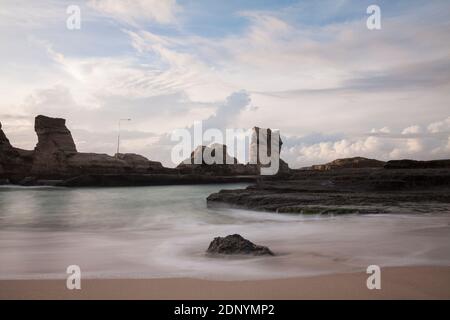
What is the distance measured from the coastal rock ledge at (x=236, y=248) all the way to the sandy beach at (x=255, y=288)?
1512 millimetres

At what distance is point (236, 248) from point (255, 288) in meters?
1.89

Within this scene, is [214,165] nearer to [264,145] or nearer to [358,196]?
[264,145]

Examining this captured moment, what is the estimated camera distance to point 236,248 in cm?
649

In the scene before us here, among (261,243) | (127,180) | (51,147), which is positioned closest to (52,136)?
(51,147)

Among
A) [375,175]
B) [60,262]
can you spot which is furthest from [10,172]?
[60,262]

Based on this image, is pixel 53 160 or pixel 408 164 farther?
pixel 53 160

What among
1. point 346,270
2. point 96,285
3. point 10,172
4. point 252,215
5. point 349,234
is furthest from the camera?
point 10,172

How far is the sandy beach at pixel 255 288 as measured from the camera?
4.29m

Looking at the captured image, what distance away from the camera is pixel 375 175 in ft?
67.3

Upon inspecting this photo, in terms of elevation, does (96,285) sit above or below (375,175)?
below

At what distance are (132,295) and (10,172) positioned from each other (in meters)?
91.2

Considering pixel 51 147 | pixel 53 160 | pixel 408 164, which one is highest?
pixel 51 147
